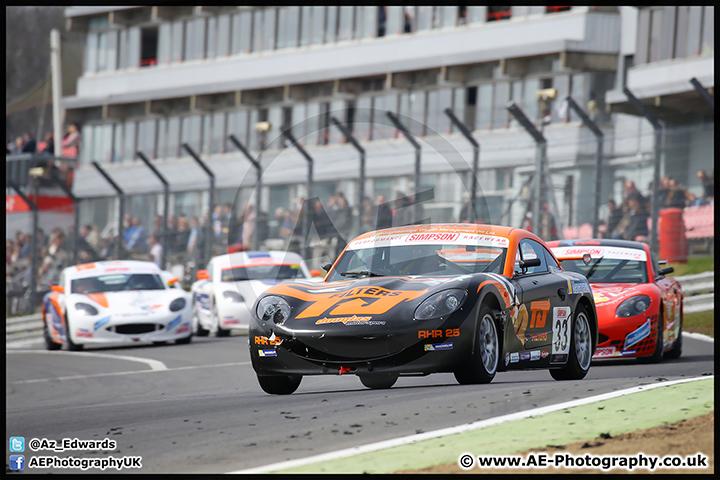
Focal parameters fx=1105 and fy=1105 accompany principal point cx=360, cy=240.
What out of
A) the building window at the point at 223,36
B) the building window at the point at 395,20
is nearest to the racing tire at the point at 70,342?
the building window at the point at 395,20

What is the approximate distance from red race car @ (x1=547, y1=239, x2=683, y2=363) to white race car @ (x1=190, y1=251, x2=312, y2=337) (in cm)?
829

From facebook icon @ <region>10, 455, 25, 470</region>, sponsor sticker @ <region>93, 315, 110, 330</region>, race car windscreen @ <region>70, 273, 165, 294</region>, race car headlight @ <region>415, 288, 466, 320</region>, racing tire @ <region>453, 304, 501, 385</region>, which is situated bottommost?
sponsor sticker @ <region>93, 315, 110, 330</region>

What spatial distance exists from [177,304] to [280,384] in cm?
975

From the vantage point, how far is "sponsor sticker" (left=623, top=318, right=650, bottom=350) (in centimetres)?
1069

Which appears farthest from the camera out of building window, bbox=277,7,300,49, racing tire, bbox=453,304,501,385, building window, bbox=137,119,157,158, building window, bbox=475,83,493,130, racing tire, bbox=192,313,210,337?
building window, bbox=137,119,157,158

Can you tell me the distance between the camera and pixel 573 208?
21375 millimetres

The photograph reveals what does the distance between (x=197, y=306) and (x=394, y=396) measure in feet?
41.8

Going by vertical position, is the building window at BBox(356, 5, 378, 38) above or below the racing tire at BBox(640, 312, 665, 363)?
above

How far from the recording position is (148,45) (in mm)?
51812

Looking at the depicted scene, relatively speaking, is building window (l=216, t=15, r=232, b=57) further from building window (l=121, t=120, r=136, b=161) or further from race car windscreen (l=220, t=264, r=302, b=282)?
race car windscreen (l=220, t=264, r=302, b=282)

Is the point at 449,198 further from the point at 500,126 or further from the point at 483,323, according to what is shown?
the point at 483,323

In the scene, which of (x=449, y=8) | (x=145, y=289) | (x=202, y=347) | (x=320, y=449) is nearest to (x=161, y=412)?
(x=320, y=449)

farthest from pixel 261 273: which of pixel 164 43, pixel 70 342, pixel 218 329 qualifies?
pixel 164 43

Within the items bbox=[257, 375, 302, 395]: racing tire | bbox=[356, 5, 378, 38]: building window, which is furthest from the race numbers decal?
bbox=[356, 5, 378, 38]: building window
